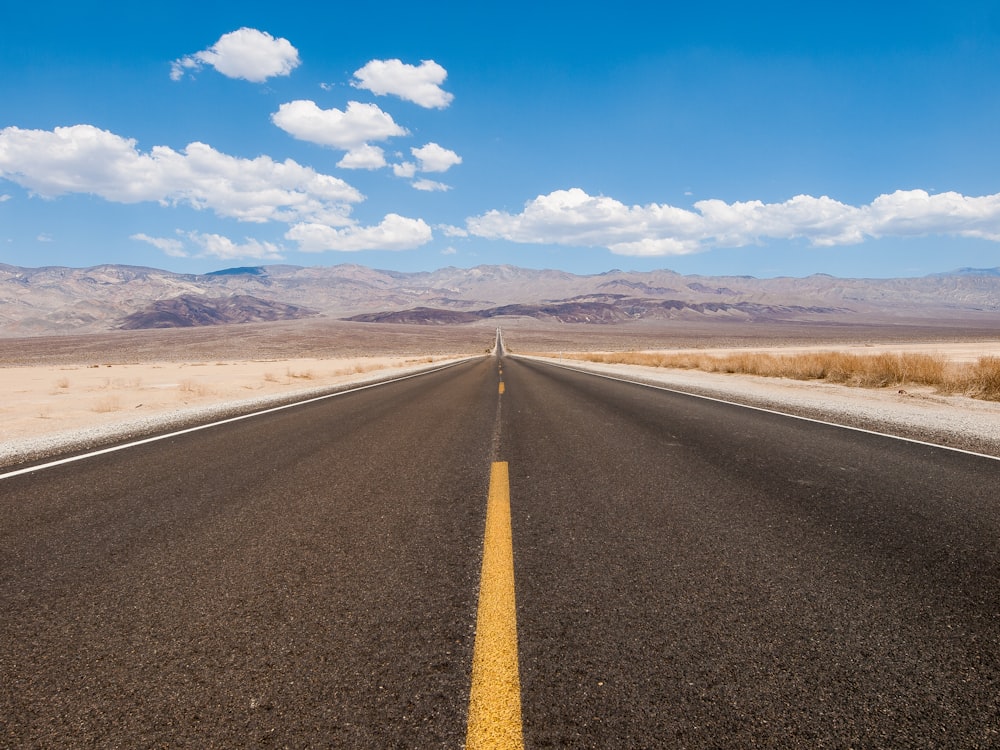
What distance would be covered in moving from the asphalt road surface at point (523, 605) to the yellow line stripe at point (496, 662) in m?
0.05

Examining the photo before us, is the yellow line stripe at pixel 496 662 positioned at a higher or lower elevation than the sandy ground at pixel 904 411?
higher

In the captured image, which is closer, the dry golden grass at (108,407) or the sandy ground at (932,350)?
the dry golden grass at (108,407)

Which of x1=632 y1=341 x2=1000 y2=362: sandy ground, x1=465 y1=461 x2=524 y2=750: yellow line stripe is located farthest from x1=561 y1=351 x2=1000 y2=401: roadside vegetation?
x1=632 y1=341 x2=1000 y2=362: sandy ground

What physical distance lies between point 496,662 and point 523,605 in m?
0.45

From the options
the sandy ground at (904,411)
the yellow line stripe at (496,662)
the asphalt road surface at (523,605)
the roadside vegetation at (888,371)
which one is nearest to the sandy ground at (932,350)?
the roadside vegetation at (888,371)

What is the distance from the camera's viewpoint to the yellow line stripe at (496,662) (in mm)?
1532

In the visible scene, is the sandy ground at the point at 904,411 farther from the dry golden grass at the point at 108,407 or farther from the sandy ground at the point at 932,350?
the sandy ground at the point at 932,350

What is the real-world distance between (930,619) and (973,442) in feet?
19.9

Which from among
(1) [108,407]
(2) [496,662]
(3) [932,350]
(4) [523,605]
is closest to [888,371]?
(4) [523,605]

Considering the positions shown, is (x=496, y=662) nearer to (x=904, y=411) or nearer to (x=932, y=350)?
(x=904, y=411)

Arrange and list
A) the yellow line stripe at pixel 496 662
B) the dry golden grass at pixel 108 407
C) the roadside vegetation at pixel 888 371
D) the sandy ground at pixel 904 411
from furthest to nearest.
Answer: the roadside vegetation at pixel 888 371 → the dry golden grass at pixel 108 407 → the sandy ground at pixel 904 411 → the yellow line stripe at pixel 496 662

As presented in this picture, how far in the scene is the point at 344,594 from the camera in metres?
2.45

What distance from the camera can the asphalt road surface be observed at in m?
1.63

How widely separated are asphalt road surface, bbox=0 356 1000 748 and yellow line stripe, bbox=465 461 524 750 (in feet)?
0.16
